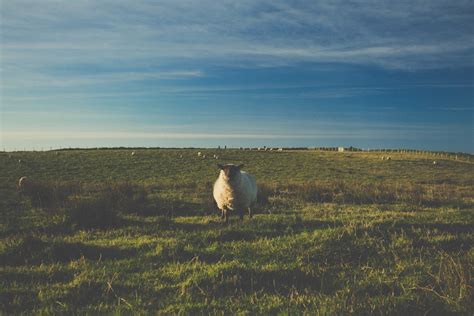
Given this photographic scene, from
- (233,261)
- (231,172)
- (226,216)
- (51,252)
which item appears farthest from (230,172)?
(51,252)

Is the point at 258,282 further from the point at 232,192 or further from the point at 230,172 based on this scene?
the point at 230,172

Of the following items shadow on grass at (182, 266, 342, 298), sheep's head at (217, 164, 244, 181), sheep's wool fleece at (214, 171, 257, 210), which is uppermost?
sheep's head at (217, 164, 244, 181)

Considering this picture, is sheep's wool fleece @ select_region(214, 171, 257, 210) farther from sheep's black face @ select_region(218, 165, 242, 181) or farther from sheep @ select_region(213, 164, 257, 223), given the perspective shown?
sheep's black face @ select_region(218, 165, 242, 181)

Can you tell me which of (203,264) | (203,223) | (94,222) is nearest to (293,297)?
(203,264)

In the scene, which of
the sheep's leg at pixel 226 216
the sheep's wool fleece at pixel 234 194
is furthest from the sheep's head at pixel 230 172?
the sheep's leg at pixel 226 216

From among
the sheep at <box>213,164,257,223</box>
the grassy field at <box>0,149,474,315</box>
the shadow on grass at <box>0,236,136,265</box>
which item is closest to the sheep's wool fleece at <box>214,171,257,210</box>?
the sheep at <box>213,164,257,223</box>

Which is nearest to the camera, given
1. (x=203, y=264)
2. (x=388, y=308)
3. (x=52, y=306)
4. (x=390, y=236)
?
(x=388, y=308)

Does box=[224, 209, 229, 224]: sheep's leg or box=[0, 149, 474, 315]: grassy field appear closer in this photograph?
box=[0, 149, 474, 315]: grassy field

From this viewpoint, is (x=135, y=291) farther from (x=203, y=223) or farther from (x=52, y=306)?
(x=203, y=223)

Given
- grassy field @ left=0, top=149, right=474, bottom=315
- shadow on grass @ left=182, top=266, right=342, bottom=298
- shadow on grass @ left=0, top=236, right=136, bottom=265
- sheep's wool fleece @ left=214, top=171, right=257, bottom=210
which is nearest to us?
grassy field @ left=0, top=149, right=474, bottom=315

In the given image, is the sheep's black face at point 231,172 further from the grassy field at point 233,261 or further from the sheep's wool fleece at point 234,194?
the grassy field at point 233,261

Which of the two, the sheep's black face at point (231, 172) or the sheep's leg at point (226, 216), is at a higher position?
the sheep's black face at point (231, 172)

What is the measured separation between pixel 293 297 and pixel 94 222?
26.7ft

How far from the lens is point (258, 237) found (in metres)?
9.27
